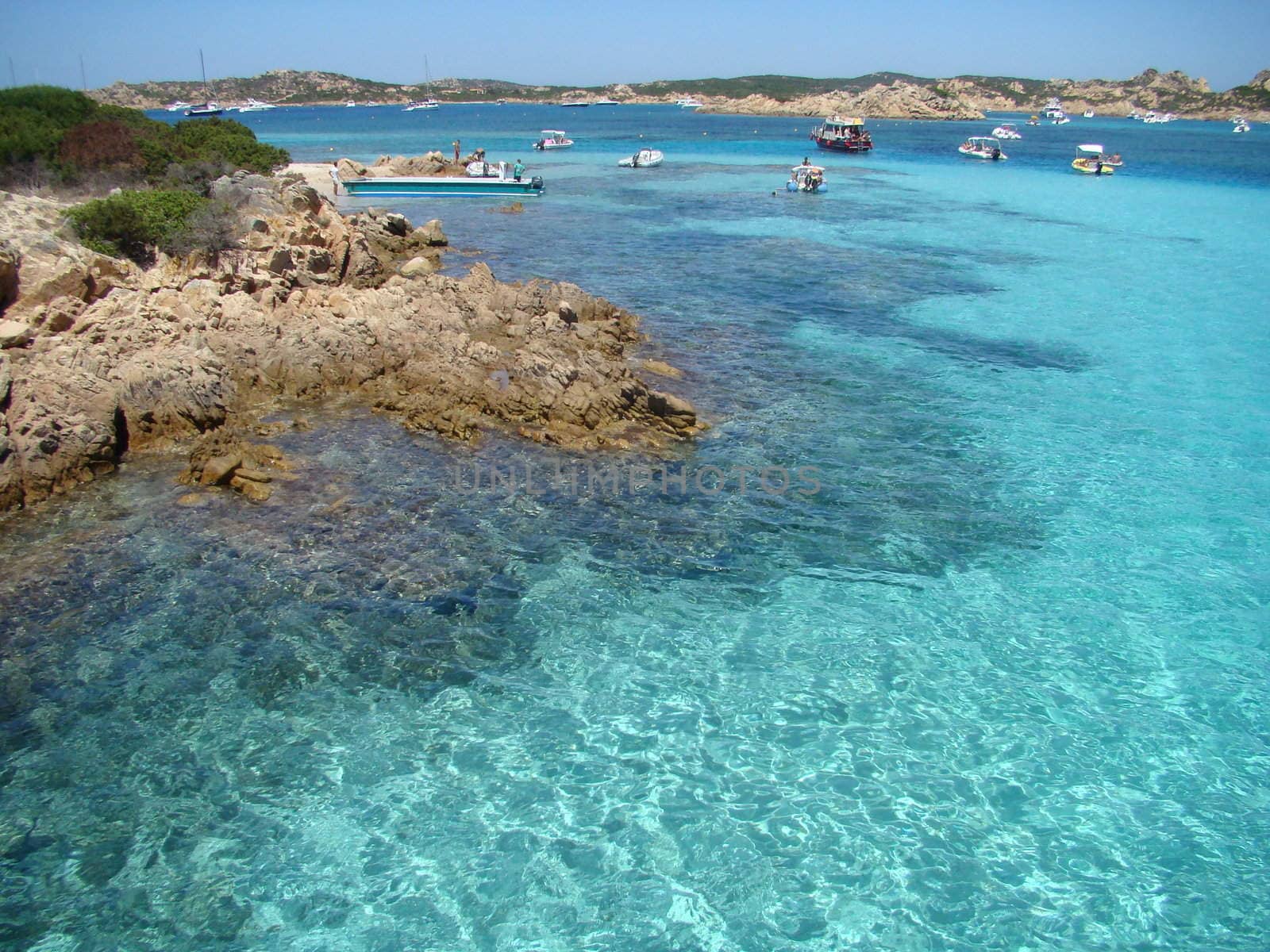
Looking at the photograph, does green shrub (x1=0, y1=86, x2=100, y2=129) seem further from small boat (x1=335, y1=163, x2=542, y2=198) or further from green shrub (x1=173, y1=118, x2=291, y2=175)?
small boat (x1=335, y1=163, x2=542, y2=198)

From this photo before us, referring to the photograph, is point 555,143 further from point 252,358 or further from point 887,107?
point 887,107

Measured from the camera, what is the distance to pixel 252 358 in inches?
656

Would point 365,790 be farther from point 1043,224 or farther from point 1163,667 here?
point 1043,224

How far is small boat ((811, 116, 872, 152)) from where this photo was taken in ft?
277

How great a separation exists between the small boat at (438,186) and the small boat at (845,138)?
4922 cm

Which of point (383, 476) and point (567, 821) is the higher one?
point (383, 476)

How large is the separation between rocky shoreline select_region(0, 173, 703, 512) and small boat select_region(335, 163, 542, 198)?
26.5 m

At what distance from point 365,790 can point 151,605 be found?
4283 millimetres

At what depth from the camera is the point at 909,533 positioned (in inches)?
491

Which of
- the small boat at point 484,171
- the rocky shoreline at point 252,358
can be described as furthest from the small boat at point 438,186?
the rocky shoreline at point 252,358

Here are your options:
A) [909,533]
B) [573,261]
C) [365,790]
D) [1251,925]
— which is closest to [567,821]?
[365,790]

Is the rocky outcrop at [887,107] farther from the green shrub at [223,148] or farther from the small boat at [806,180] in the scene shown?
the green shrub at [223,148]

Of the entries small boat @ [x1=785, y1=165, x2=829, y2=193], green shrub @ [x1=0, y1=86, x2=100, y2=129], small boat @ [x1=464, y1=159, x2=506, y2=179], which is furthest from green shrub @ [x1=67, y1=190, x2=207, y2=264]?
small boat @ [x1=785, y1=165, x2=829, y2=193]

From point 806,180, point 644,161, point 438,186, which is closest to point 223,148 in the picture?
point 438,186
